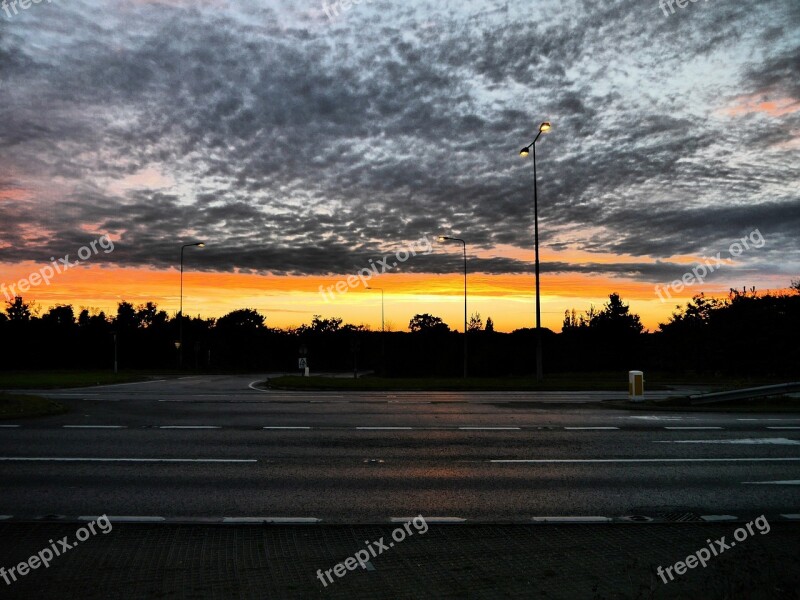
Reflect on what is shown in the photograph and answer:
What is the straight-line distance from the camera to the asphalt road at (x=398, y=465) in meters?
7.66

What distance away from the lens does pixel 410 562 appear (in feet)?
18.2

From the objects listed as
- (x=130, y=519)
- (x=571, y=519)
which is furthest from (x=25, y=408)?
(x=571, y=519)

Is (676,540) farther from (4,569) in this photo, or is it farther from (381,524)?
(4,569)

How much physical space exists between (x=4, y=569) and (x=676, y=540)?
20.9 ft

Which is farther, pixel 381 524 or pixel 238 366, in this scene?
pixel 238 366

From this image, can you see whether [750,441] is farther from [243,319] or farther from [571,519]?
[243,319]

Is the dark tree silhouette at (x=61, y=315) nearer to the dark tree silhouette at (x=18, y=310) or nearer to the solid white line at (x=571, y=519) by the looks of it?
the dark tree silhouette at (x=18, y=310)

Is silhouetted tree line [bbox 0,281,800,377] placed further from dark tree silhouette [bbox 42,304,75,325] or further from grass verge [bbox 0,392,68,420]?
grass verge [bbox 0,392,68,420]

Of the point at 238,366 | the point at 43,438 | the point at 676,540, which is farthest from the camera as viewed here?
the point at 238,366

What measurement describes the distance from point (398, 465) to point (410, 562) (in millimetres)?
4642

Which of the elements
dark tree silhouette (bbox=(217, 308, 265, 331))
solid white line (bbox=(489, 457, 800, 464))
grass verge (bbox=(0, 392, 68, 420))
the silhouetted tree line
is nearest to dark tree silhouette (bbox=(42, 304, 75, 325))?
the silhouetted tree line

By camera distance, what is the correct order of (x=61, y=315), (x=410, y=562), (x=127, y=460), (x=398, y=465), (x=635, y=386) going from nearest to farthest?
(x=410, y=562)
(x=398, y=465)
(x=127, y=460)
(x=635, y=386)
(x=61, y=315)

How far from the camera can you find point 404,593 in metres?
4.86

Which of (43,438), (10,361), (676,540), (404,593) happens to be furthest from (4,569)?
(10,361)
